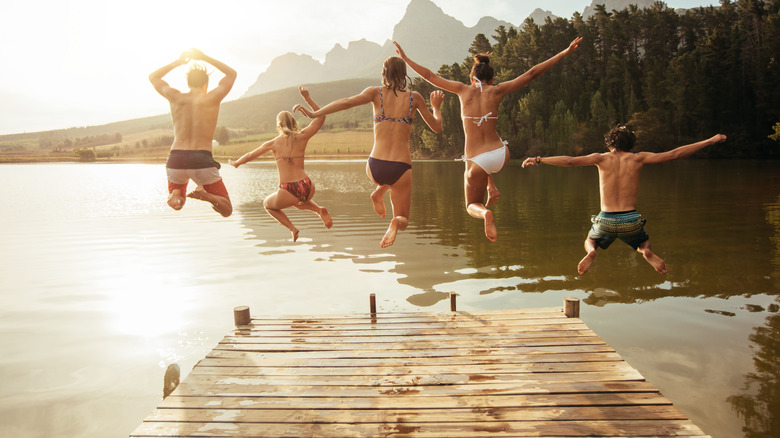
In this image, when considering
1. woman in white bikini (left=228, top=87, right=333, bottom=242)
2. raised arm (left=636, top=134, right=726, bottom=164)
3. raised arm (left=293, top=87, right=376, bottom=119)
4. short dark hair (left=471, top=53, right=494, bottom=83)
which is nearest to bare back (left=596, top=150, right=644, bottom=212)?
raised arm (left=636, top=134, right=726, bottom=164)

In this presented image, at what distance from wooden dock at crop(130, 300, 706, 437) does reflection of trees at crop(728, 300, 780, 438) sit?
3451 millimetres

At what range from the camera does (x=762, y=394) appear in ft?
38.0

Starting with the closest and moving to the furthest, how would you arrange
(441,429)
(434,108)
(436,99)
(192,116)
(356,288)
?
(192,116)
(441,429)
(436,99)
(434,108)
(356,288)

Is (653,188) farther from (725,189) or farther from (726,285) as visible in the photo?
(726,285)

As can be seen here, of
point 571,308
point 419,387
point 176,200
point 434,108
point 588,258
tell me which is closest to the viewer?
point 176,200

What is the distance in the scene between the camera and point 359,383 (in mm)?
9383

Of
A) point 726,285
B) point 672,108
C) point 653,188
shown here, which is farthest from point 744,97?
point 726,285

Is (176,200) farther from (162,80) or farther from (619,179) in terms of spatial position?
(619,179)

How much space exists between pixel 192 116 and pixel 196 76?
61cm

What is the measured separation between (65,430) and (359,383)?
7067 mm

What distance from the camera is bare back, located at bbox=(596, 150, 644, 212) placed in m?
7.86

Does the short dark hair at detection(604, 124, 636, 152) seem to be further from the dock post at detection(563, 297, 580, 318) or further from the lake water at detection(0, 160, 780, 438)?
the lake water at detection(0, 160, 780, 438)

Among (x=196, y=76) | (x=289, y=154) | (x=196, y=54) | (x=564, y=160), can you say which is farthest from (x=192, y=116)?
(x=564, y=160)

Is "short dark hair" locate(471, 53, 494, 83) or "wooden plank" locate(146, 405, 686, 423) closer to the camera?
"wooden plank" locate(146, 405, 686, 423)
